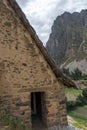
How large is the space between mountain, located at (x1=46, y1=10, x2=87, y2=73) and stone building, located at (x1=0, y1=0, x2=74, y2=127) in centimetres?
9805

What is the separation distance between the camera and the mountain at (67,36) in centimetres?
13388

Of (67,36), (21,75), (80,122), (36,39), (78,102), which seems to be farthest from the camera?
(67,36)

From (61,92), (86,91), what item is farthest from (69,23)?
(61,92)

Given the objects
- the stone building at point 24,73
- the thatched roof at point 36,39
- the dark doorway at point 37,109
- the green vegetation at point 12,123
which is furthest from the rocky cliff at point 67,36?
the green vegetation at point 12,123

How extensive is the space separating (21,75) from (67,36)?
442 ft

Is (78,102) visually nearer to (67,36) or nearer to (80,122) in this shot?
(80,122)

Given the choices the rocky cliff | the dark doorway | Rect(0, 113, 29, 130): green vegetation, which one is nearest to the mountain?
the rocky cliff

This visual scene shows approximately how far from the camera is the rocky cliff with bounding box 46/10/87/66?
444 ft

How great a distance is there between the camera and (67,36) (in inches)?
5728

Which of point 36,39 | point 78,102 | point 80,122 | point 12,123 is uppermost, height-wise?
point 36,39

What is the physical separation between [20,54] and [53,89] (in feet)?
6.56

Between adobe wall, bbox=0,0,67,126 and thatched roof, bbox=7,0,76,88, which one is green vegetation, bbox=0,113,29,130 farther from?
thatched roof, bbox=7,0,76,88

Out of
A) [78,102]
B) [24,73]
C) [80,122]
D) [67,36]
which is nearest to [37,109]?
[24,73]

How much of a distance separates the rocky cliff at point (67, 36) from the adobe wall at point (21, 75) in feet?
340
